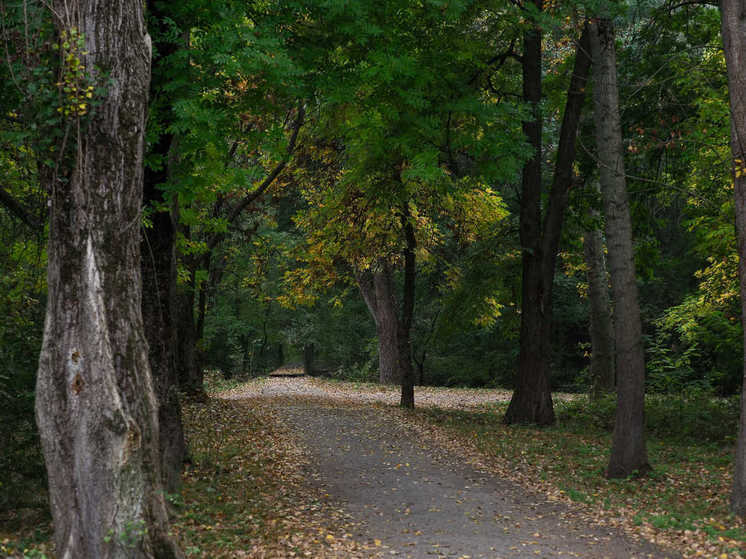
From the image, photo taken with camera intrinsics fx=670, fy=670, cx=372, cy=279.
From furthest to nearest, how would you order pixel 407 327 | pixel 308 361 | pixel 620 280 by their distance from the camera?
1. pixel 308 361
2. pixel 407 327
3. pixel 620 280

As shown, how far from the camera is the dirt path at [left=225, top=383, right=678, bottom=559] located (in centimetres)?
688

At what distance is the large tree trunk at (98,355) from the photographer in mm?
4879

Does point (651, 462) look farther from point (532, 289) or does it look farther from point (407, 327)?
point (407, 327)

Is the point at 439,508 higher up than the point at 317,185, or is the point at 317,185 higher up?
the point at 317,185

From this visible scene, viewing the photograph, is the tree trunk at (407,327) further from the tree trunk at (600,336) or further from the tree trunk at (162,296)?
the tree trunk at (162,296)

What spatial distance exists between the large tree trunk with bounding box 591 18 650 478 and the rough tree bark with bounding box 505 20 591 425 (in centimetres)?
394

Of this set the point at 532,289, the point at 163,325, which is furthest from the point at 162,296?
the point at 532,289

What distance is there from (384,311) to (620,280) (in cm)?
1562

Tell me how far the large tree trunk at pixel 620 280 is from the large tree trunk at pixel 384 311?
13433mm

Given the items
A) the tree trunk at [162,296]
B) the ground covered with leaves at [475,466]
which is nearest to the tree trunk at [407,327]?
the ground covered with leaves at [475,466]

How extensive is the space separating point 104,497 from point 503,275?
11.9 metres

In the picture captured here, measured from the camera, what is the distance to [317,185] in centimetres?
1866

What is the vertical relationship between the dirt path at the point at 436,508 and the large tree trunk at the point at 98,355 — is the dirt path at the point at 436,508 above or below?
below

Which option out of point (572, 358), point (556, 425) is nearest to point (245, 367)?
point (572, 358)
